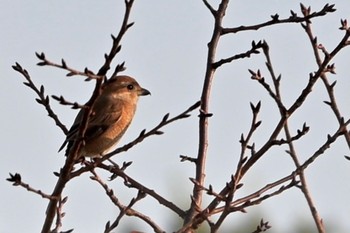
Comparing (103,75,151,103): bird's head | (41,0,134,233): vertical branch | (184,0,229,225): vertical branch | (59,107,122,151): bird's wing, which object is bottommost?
(41,0,134,233): vertical branch

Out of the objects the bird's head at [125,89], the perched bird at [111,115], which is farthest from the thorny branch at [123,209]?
the bird's head at [125,89]

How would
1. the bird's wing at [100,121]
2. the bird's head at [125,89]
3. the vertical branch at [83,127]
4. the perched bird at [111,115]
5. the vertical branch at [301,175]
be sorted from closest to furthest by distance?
the vertical branch at [83,127], the vertical branch at [301,175], the bird's wing at [100,121], the perched bird at [111,115], the bird's head at [125,89]

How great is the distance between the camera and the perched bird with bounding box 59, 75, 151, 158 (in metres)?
6.38

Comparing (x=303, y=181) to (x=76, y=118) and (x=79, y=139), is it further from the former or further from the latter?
(x=76, y=118)

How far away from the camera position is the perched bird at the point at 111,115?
6.38m

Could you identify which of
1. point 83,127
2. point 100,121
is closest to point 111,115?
point 100,121

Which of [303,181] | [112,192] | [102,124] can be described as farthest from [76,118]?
[303,181]

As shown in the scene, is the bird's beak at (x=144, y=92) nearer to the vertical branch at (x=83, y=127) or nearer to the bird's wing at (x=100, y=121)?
the bird's wing at (x=100, y=121)

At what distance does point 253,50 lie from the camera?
14.8 ft

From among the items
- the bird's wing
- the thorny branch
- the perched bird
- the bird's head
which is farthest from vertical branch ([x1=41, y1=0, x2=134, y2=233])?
the bird's head

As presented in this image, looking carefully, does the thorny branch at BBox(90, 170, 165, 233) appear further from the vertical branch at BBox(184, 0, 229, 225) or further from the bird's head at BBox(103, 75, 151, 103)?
the bird's head at BBox(103, 75, 151, 103)

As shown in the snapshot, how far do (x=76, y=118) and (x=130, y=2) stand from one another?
3.04 m

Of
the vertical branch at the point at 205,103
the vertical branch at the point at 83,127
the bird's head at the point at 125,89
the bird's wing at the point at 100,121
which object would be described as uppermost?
the bird's head at the point at 125,89

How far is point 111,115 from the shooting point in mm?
6816
